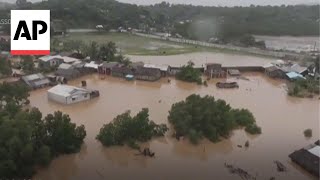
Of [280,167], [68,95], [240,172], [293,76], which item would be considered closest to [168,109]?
[68,95]

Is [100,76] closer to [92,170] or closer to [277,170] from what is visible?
[92,170]

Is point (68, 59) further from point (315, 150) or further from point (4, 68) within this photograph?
point (315, 150)

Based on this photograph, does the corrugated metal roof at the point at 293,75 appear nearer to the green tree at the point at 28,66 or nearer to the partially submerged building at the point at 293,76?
the partially submerged building at the point at 293,76

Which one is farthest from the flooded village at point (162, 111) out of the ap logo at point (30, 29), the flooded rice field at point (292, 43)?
the ap logo at point (30, 29)

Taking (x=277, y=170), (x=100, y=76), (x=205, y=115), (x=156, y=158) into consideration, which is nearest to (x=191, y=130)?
(x=205, y=115)

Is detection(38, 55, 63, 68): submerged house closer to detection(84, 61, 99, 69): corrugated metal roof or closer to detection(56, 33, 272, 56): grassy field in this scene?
detection(84, 61, 99, 69): corrugated metal roof

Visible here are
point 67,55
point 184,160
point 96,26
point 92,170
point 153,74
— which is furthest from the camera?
point 96,26

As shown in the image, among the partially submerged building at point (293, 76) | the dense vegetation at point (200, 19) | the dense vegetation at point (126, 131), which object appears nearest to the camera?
the dense vegetation at point (126, 131)
